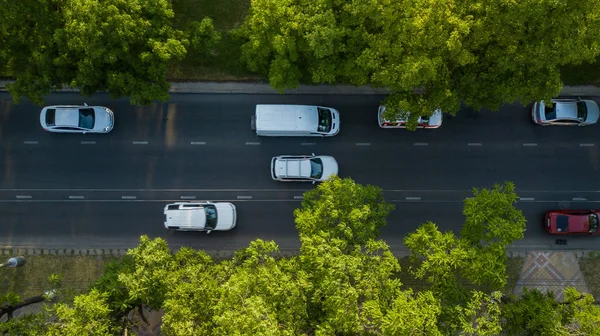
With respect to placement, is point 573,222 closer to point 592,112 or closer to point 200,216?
point 592,112

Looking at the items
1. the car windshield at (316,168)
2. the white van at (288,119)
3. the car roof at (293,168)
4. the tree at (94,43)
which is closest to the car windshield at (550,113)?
Result: the white van at (288,119)

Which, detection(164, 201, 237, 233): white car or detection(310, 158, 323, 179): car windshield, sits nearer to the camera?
detection(164, 201, 237, 233): white car

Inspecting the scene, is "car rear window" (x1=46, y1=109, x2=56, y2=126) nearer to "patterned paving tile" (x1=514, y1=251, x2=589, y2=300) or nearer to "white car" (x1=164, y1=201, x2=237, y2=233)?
"white car" (x1=164, y1=201, x2=237, y2=233)

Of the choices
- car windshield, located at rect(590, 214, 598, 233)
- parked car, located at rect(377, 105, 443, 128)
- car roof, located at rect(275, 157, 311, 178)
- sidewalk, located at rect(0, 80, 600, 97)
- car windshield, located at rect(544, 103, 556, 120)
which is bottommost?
car windshield, located at rect(590, 214, 598, 233)

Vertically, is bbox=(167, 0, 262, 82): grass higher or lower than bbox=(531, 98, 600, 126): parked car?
higher

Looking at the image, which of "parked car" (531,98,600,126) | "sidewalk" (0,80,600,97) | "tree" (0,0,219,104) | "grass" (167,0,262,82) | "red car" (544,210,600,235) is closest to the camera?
"tree" (0,0,219,104)

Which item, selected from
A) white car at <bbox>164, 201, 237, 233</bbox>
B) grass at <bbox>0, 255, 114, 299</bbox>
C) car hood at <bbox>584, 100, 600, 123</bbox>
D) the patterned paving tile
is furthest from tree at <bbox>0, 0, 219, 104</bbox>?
the patterned paving tile

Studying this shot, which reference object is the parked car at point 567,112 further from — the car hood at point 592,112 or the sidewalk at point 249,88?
the sidewalk at point 249,88

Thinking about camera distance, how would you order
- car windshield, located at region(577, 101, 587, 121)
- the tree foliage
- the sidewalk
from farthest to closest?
the sidewalk, car windshield, located at region(577, 101, 587, 121), the tree foliage
